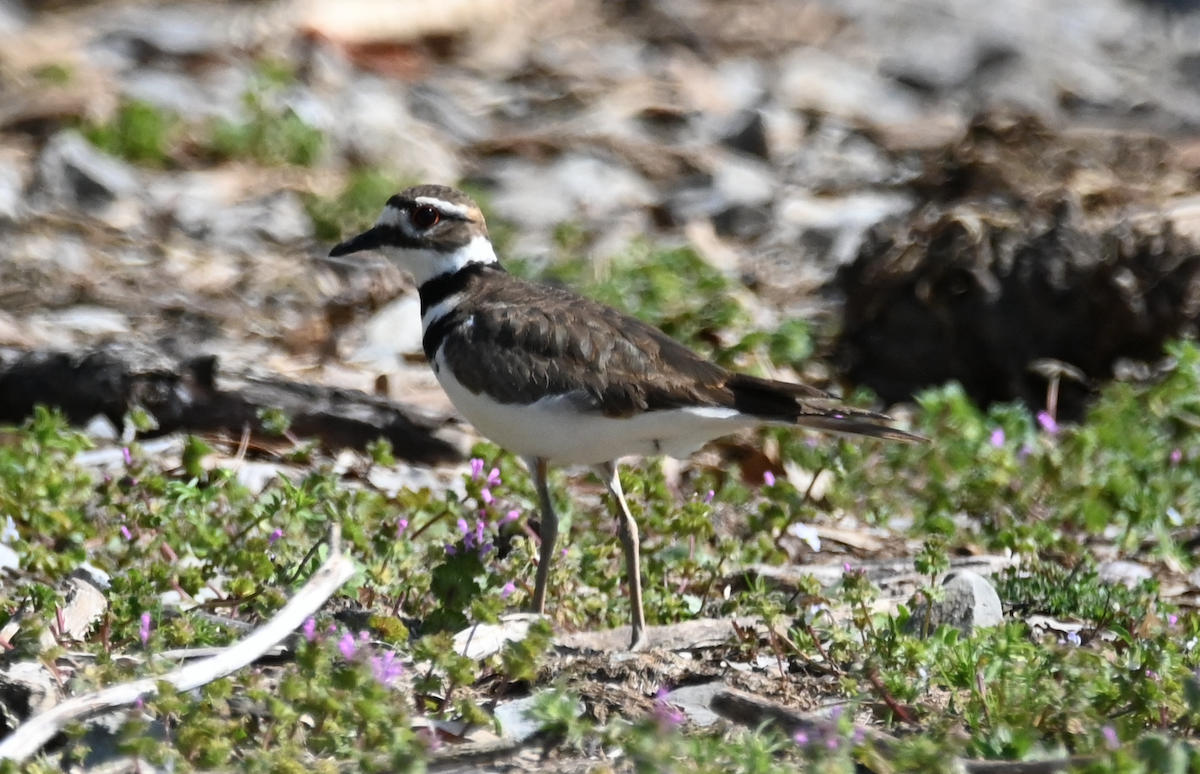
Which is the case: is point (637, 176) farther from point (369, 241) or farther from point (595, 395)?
point (595, 395)

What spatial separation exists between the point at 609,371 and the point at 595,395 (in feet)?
0.32

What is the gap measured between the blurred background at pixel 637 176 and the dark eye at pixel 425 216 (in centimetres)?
146

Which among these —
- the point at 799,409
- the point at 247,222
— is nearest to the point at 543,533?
the point at 799,409

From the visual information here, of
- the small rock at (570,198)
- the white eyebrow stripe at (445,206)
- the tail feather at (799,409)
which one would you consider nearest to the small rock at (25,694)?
the tail feather at (799,409)

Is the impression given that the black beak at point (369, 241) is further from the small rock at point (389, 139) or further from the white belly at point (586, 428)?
the small rock at point (389, 139)

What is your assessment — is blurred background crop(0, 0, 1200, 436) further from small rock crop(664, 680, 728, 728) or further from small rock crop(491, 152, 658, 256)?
small rock crop(664, 680, 728, 728)

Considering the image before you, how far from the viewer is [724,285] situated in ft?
29.4

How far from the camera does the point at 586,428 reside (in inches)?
217

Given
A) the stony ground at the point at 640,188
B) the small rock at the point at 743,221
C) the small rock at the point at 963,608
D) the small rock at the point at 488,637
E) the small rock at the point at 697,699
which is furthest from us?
the small rock at the point at 743,221

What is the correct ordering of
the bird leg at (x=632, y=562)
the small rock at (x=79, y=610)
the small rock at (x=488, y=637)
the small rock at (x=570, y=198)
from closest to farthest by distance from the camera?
the small rock at (x=79, y=610), the small rock at (x=488, y=637), the bird leg at (x=632, y=562), the small rock at (x=570, y=198)

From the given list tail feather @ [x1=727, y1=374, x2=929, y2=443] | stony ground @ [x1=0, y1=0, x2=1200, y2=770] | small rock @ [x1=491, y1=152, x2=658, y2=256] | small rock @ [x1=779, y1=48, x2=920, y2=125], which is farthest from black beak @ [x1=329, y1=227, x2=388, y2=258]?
small rock @ [x1=779, y1=48, x2=920, y2=125]

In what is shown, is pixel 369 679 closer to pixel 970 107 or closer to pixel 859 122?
pixel 859 122

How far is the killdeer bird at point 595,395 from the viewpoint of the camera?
5488 mm

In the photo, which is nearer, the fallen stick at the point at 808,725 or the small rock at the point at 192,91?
the fallen stick at the point at 808,725
